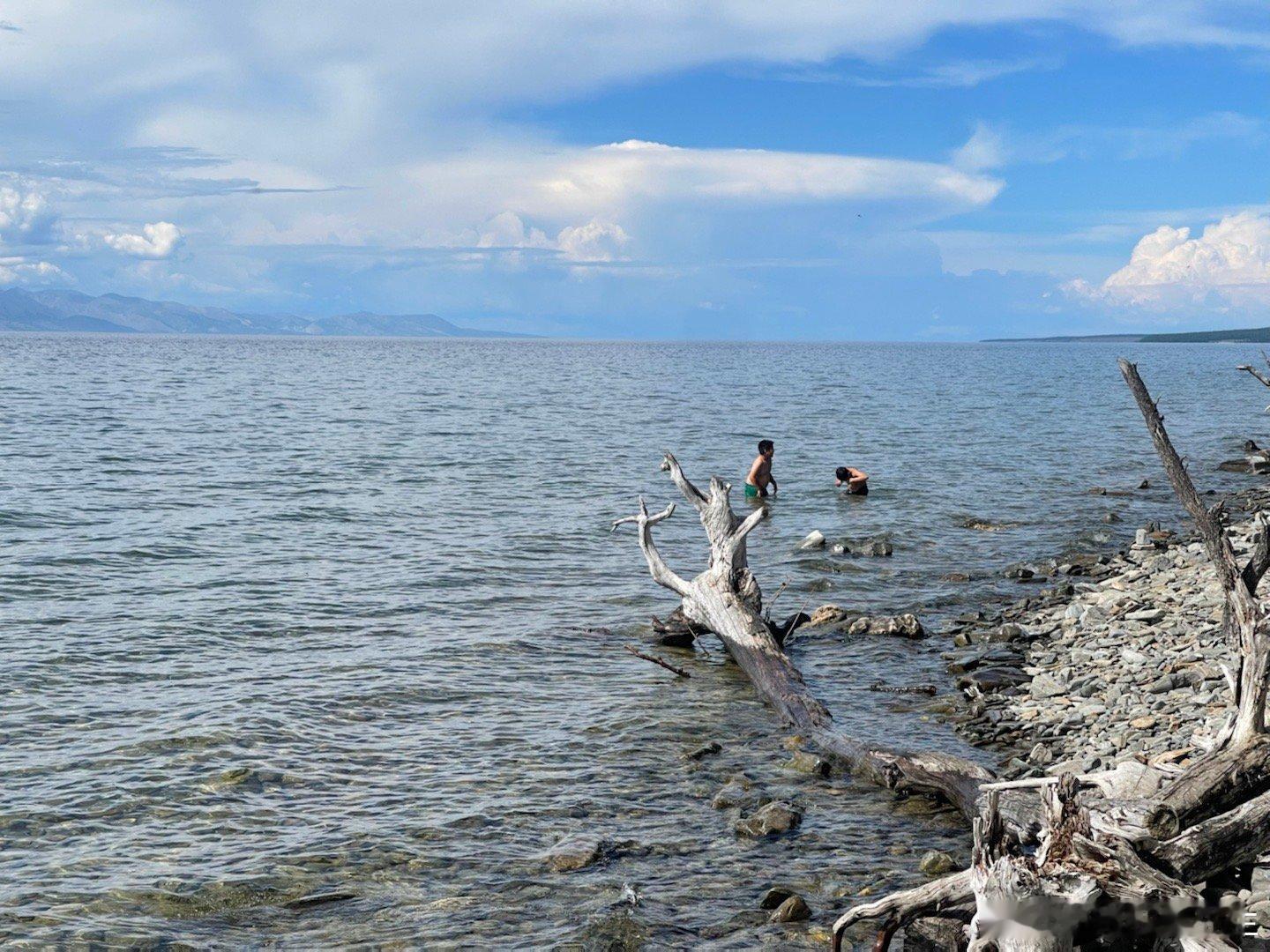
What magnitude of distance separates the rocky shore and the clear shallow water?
3.30ft

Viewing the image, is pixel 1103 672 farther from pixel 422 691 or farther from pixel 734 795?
pixel 422 691

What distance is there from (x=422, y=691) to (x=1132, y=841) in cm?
990

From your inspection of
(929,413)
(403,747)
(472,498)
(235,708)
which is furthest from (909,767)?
(929,413)

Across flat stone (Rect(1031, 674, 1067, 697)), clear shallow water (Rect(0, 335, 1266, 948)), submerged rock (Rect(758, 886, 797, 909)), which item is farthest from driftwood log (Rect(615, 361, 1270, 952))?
flat stone (Rect(1031, 674, 1067, 697))

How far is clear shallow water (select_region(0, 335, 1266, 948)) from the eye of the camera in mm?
9383

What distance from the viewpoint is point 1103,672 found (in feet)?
46.5

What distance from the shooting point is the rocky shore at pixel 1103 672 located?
11.5 meters

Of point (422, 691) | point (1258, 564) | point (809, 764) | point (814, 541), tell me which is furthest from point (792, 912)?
point (814, 541)

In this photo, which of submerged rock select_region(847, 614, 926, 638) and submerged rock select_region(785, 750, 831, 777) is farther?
submerged rock select_region(847, 614, 926, 638)

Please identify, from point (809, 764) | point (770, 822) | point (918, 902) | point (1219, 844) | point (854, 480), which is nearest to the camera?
point (918, 902)

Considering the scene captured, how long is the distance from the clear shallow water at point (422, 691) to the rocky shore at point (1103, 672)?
3.30 ft

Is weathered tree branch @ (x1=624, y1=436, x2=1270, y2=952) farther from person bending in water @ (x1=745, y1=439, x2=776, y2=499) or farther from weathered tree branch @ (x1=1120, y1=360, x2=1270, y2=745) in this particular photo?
person bending in water @ (x1=745, y1=439, x2=776, y2=499)

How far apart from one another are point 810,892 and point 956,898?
278cm

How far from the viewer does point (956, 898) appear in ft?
22.0
